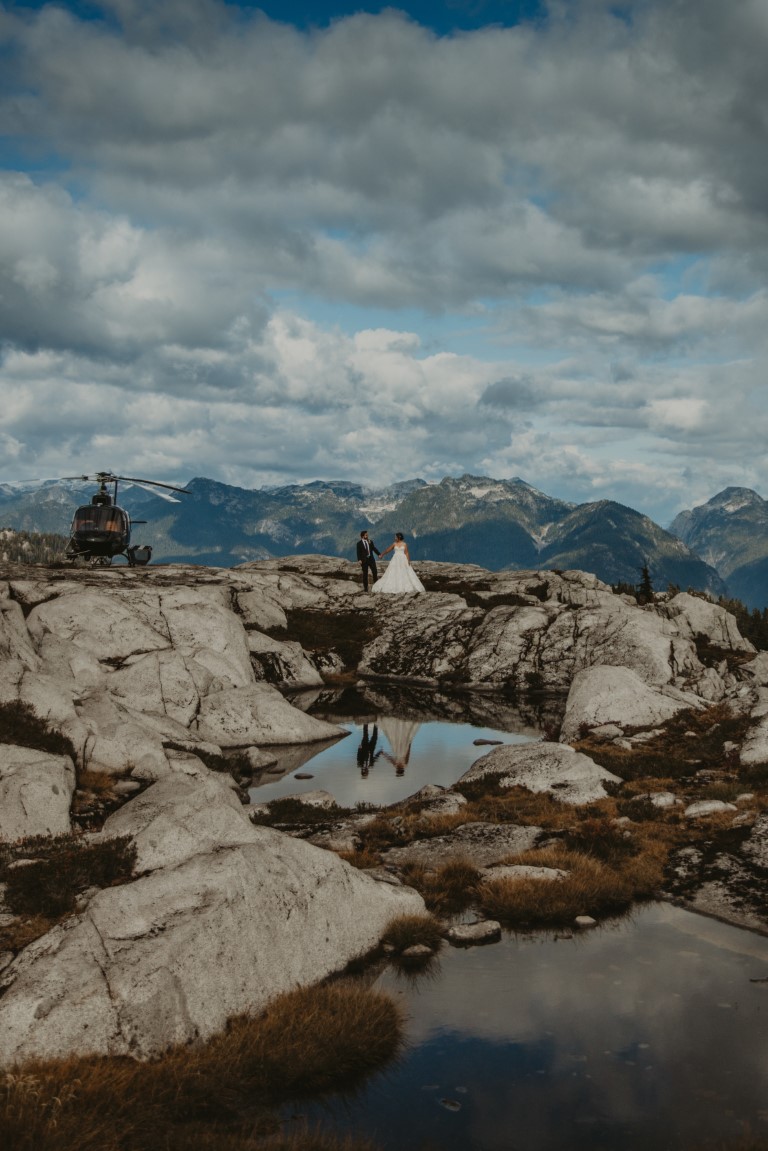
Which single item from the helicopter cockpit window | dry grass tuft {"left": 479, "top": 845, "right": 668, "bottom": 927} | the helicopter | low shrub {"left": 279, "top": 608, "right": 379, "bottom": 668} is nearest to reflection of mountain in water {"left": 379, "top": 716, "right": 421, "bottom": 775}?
dry grass tuft {"left": 479, "top": 845, "right": 668, "bottom": 927}

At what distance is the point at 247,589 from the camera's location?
226 feet

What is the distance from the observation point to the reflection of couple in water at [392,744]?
36.3 m

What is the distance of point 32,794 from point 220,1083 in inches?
496

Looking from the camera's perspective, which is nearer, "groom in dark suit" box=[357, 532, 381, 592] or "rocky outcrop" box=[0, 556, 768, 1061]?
"rocky outcrop" box=[0, 556, 768, 1061]

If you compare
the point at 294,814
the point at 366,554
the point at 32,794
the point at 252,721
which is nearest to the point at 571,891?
the point at 294,814

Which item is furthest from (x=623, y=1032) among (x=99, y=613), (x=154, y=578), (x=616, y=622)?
(x=154, y=578)

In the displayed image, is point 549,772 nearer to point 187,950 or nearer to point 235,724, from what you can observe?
point 235,724

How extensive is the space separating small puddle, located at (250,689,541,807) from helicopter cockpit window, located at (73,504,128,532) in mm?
21059

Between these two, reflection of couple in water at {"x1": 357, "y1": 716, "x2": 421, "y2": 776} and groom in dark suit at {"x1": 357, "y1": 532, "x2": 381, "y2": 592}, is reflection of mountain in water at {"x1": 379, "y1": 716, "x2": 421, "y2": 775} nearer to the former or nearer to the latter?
reflection of couple in water at {"x1": 357, "y1": 716, "x2": 421, "y2": 776}

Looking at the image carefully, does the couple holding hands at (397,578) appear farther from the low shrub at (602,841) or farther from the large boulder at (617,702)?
the low shrub at (602,841)

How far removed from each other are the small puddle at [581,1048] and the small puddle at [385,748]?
1434cm

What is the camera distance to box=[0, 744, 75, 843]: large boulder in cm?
2052

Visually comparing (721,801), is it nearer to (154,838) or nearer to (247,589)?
(154,838)

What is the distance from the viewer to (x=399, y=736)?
42.2 metres
